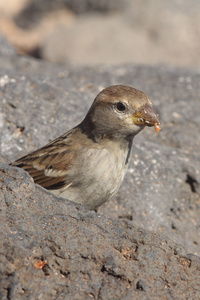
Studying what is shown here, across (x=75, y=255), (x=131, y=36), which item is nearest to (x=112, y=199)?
(x=75, y=255)

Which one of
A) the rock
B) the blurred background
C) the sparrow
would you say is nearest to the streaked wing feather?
the sparrow

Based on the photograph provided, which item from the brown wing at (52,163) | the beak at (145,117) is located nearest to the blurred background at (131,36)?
the brown wing at (52,163)

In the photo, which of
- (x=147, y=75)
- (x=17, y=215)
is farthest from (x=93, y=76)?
(x=17, y=215)

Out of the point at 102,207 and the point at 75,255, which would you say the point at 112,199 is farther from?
the point at 75,255

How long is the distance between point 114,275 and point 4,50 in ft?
22.7

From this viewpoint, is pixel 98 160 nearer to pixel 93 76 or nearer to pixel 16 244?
pixel 16 244

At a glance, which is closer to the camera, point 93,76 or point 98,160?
point 98,160

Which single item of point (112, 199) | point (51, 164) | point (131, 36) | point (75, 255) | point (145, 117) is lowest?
point (75, 255)

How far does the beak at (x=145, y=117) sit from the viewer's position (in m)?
4.88

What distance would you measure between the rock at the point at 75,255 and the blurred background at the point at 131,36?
9220mm

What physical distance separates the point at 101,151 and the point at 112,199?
1.07 meters

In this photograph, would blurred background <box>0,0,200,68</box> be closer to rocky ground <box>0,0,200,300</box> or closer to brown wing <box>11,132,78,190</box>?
rocky ground <box>0,0,200,300</box>

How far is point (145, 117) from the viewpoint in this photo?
4891 mm

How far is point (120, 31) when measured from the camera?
13.7m
